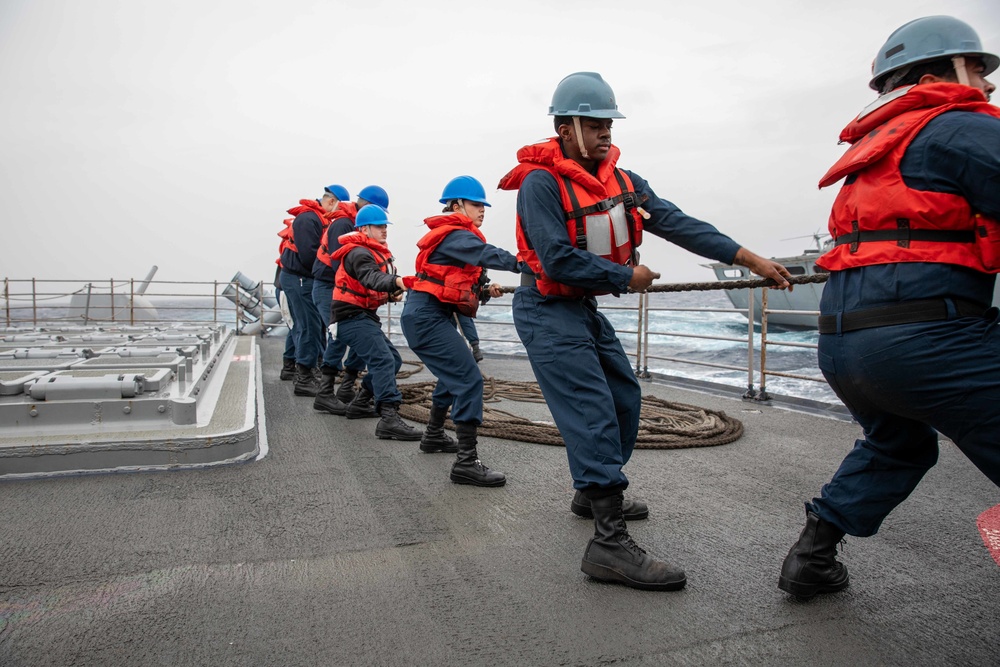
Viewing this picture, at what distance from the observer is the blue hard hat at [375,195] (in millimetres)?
6320

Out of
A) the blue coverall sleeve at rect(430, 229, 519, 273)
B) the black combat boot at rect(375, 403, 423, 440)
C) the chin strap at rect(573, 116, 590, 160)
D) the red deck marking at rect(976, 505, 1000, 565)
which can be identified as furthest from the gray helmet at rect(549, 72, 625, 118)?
the black combat boot at rect(375, 403, 423, 440)

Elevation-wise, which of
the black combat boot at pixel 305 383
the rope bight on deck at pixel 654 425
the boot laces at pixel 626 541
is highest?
the black combat boot at pixel 305 383

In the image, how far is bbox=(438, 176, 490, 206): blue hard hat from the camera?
4.54 meters

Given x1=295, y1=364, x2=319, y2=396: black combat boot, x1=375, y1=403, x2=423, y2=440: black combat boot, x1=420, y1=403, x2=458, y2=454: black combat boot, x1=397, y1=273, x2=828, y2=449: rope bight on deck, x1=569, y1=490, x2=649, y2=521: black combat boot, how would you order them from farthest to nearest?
1. x1=295, y1=364, x2=319, y2=396: black combat boot
2. x1=375, y1=403, x2=423, y2=440: black combat boot
3. x1=397, y1=273, x2=828, y2=449: rope bight on deck
4. x1=420, y1=403, x2=458, y2=454: black combat boot
5. x1=569, y1=490, x2=649, y2=521: black combat boot

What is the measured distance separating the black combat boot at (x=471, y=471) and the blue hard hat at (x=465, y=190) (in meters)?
1.57

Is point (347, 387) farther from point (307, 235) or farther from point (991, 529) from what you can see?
point (991, 529)

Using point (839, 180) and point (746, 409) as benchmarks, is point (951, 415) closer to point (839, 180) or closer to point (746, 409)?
point (839, 180)

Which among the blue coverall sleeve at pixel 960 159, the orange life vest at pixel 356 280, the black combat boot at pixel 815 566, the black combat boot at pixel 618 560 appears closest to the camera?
the blue coverall sleeve at pixel 960 159

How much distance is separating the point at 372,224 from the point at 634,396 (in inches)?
135

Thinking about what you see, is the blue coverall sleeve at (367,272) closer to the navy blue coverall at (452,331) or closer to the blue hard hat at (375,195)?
the navy blue coverall at (452,331)

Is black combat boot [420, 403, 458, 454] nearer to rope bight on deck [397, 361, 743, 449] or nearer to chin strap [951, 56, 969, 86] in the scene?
rope bight on deck [397, 361, 743, 449]

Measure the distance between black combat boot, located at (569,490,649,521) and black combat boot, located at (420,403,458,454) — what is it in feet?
5.32

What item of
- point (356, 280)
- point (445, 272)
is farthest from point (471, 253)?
point (356, 280)

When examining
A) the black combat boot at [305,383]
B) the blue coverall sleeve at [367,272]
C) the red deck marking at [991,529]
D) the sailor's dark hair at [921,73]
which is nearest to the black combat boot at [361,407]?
the blue coverall sleeve at [367,272]
